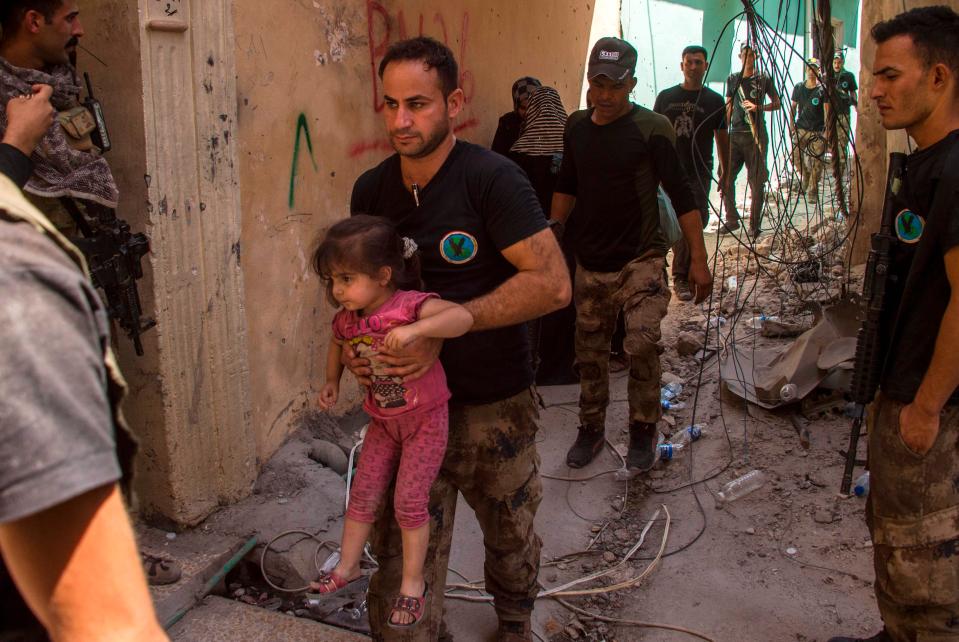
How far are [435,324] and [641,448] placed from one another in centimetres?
257

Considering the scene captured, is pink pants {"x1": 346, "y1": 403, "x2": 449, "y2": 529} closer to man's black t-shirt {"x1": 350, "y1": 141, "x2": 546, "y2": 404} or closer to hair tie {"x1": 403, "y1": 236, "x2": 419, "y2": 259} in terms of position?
man's black t-shirt {"x1": 350, "y1": 141, "x2": 546, "y2": 404}

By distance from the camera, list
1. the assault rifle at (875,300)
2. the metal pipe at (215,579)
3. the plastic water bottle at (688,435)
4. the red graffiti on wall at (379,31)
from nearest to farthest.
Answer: the assault rifle at (875,300) < the metal pipe at (215,579) < the red graffiti on wall at (379,31) < the plastic water bottle at (688,435)

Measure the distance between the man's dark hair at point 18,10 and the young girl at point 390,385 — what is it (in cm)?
113

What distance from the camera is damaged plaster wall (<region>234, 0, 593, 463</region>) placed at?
11.4 ft

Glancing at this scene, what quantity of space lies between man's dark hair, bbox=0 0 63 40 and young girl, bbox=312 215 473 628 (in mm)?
1130

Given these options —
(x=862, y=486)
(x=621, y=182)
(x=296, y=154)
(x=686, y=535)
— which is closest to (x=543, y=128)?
(x=621, y=182)

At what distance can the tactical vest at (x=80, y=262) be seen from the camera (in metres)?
0.93

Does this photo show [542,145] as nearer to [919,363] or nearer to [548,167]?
[548,167]

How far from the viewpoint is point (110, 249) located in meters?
2.62

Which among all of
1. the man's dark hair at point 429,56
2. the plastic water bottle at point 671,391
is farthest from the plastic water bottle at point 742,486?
the man's dark hair at point 429,56

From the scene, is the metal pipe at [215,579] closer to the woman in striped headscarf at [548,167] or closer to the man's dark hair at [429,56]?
the man's dark hair at [429,56]

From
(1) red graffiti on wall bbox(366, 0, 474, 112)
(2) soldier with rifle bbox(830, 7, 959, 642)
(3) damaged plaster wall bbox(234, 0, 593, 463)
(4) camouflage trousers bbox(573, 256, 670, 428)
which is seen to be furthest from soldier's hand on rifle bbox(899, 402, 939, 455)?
(1) red graffiti on wall bbox(366, 0, 474, 112)

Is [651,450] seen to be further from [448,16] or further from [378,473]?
[448,16]

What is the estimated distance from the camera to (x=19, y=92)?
233 cm
